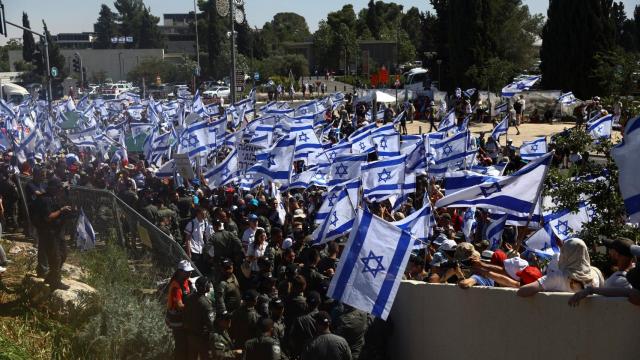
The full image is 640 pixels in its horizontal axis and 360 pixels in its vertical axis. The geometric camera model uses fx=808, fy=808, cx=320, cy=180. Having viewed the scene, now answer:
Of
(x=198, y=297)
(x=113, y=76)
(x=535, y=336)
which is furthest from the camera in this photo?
(x=113, y=76)

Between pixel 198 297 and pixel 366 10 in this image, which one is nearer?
pixel 198 297

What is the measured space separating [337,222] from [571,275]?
491cm

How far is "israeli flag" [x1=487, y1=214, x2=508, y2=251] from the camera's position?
34.5ft

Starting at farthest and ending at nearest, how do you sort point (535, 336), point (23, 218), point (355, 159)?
point (23, 218), point (355, 159), point (535, 336)

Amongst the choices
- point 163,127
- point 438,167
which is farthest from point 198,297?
point 163,127

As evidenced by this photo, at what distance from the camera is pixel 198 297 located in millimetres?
8523

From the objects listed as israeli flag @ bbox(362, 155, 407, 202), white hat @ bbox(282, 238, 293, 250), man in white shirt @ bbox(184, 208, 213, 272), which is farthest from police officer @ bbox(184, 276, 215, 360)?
israeli flag @ bbox(362, 155, 407, 202)

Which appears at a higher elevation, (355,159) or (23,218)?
(355,159)

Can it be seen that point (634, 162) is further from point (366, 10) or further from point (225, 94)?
point (366, 10)

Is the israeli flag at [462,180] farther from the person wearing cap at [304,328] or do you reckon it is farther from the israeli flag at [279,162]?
the israeli flag at [279,162]

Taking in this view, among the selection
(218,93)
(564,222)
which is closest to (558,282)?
(564,222)

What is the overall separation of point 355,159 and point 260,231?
3.25 metres

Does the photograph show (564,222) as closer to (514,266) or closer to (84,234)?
(514,266)

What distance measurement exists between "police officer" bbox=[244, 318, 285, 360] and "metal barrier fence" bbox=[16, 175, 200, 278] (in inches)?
80.3
